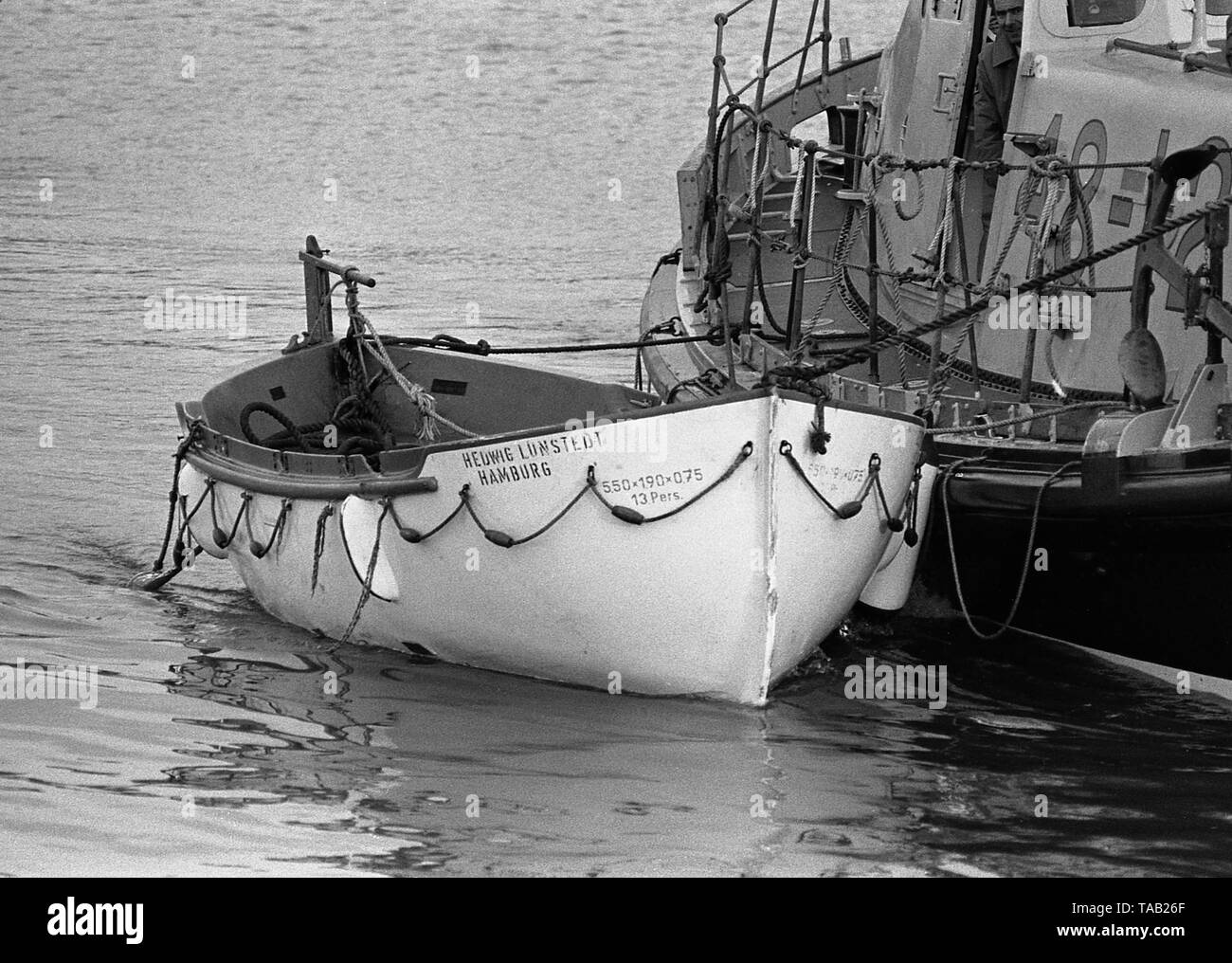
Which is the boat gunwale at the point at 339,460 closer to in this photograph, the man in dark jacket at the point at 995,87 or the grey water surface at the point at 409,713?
the grey water surface at the point at 409,713

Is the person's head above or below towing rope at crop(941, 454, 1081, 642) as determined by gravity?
above

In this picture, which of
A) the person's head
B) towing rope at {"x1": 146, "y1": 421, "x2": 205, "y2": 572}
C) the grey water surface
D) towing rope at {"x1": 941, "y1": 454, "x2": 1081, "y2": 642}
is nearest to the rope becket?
the grey water surface

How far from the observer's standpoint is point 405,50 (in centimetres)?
2794

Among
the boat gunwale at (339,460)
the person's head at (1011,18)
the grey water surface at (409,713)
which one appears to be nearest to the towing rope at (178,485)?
the boat gunwale at (339,460)

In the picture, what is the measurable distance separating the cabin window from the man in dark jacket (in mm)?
826

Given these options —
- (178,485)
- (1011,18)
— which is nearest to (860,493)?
(1011,18)

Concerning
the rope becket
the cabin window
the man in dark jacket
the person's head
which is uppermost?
the cabin window

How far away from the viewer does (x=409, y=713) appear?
28.7 feet

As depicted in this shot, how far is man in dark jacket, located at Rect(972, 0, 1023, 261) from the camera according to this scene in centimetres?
1115

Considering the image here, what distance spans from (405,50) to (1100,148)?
63.4ft

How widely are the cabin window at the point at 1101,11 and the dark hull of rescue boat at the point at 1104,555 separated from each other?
2.44m

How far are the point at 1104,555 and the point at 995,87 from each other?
3306 mm

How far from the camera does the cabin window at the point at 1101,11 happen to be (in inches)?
398

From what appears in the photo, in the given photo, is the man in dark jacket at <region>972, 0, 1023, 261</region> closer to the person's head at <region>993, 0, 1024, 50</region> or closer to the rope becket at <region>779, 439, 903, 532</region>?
the person's head at <region>993, 0, 1024, 50</region>
